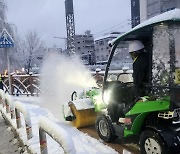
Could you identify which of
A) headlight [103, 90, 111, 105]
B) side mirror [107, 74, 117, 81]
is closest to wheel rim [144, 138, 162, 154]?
headlight [103, 90, 111, 105]

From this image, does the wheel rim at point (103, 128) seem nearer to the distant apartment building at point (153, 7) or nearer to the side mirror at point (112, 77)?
the side mirror at point (112, 77)

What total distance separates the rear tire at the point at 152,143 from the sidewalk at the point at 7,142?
9.67 feet

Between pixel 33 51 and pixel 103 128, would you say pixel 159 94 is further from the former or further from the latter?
pixel 33 51

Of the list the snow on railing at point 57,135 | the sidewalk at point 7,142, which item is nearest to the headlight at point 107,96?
the snow on railing at point 57,135

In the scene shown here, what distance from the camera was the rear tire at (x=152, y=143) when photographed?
392cm

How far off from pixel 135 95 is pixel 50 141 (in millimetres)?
2192

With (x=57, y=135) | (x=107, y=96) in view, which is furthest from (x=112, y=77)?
(x=57, y=135)

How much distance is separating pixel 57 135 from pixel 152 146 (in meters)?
1.54

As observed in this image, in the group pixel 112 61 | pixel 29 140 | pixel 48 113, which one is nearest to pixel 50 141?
pixel 29 140

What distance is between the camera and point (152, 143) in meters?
4.09

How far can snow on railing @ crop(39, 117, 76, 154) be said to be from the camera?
3144 millimetres

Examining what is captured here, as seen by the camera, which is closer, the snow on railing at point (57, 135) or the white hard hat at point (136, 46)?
the snow on railing at point (57, 135)

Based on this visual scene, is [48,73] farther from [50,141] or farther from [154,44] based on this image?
[154,44]

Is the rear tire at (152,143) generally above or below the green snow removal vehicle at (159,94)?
below
